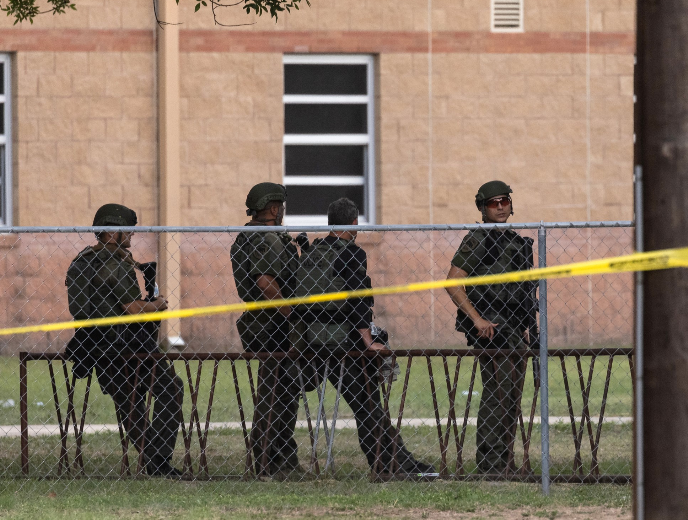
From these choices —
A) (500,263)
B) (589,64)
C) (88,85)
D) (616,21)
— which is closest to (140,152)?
(88,85)

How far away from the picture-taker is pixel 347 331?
729 centimetres

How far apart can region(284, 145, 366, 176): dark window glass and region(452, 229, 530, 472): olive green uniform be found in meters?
8.10

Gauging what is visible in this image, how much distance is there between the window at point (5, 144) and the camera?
14859 millimetres

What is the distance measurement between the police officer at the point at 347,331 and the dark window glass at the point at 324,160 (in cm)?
804

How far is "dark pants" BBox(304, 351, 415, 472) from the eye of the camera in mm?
7352

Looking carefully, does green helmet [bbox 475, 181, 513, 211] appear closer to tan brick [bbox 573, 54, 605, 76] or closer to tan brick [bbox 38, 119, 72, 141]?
tan brick [bbox 573, 54, 605, 76]

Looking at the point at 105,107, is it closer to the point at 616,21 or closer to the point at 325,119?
the point at 325,119

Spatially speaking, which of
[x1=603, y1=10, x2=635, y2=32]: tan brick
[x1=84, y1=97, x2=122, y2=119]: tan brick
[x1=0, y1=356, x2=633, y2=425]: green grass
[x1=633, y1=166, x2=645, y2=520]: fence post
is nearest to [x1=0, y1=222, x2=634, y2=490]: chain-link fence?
[x1=0, y1=356, x2=633, y2=425]: green grass

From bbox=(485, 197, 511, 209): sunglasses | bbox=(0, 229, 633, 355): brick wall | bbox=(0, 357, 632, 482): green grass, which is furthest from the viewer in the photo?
bbox=(0, 229, 633, 355): brick wall

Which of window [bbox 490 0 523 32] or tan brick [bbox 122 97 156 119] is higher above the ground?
window [bbox 490 0 523 32]

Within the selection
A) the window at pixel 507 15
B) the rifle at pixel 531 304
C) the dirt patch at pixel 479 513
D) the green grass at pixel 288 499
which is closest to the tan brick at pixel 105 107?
the window at pixel 507 15

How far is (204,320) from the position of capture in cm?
1461

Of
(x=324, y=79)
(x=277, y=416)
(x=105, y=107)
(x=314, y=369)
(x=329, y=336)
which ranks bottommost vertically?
(x=277, y=416)

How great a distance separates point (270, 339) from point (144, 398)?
881 mm
